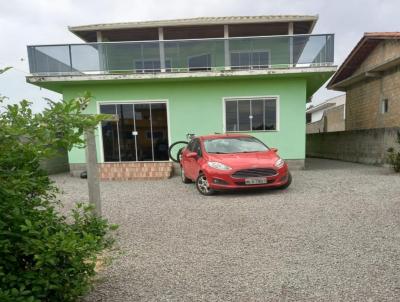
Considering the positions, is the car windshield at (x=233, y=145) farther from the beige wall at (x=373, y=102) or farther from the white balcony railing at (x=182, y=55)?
the beige wall at (x=373, y=102)

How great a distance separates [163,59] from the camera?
31.7ft

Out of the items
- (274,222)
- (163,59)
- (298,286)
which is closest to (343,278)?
(298,286)

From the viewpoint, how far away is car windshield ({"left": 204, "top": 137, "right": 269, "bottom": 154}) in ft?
22.6

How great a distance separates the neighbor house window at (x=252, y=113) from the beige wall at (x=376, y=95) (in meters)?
6.55

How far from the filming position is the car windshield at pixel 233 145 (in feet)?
22.6

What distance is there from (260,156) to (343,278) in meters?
3.99

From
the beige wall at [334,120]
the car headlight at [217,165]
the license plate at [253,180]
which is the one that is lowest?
the license plate at [253,180]

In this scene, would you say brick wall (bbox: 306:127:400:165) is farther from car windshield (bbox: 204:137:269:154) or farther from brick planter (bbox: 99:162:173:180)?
brick planter (bbox: 99:162:173:180)

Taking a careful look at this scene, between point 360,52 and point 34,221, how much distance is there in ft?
54.1

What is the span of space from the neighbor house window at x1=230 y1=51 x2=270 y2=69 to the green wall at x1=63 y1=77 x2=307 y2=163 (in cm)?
57

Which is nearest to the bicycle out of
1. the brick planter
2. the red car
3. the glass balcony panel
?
the brick planter

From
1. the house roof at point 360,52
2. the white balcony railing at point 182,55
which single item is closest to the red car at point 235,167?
the white balcony railing at point 182,55

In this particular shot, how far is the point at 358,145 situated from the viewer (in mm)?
12180

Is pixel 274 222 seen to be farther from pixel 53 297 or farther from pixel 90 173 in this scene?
pixel 53 297
